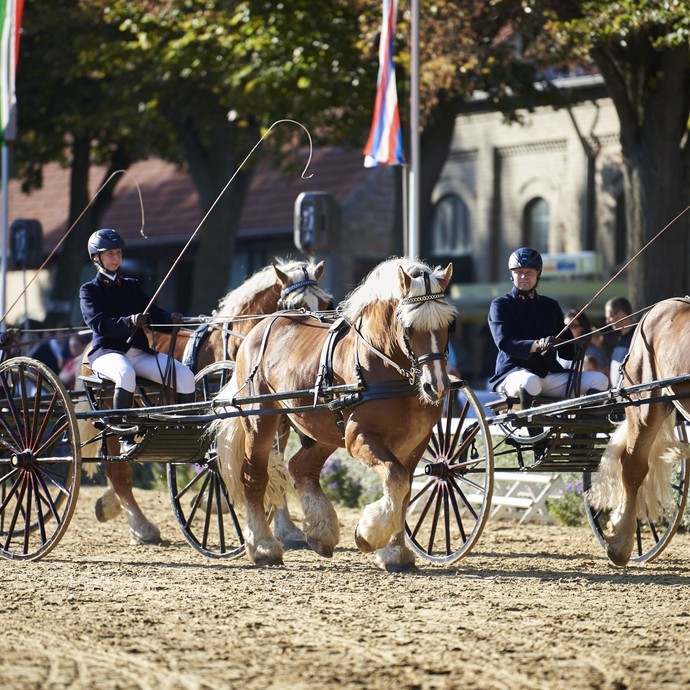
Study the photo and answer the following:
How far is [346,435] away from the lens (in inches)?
336

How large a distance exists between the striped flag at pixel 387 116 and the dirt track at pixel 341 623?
543 cm

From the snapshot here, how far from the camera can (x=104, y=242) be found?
391 inches

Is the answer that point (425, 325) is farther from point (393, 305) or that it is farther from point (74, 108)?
point (74, 108)

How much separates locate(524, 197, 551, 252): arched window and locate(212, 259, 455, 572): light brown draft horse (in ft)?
62.0

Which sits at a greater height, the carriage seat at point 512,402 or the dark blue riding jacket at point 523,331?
the dark blue riding jacket at point 523,331

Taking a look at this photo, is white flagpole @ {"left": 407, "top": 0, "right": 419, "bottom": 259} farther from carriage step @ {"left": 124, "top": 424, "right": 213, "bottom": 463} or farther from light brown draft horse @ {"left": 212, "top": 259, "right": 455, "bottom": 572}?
carriage step @ {"left": 124, "top": 424, "right": 213, "bottom": 463}

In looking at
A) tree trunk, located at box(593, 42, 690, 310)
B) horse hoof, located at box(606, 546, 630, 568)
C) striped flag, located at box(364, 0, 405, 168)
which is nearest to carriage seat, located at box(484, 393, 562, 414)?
horse hoof, located at box(606, 546, 630, 568)

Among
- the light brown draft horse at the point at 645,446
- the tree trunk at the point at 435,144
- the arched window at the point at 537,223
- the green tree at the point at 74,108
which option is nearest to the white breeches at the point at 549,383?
the light brown draft horse at the point at 645,446

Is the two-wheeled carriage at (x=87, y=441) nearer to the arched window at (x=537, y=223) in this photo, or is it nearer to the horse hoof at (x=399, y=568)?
the horse hoof at (x=399, y=568)

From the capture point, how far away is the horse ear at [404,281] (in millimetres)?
8109

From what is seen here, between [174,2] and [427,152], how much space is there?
4039 mm

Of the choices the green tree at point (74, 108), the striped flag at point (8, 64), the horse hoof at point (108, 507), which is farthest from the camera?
the green tree at point (74, 108)

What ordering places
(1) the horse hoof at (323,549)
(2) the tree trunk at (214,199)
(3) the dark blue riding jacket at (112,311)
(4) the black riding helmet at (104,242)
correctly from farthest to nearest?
(2) the tree trunk at (214,199)
(4) the black riding helmet at (104,242)
(3) the dark blue riding jacket at (112,311)
(1) the horse hoof at (323,549)

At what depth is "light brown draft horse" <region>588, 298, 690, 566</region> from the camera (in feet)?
28.5
